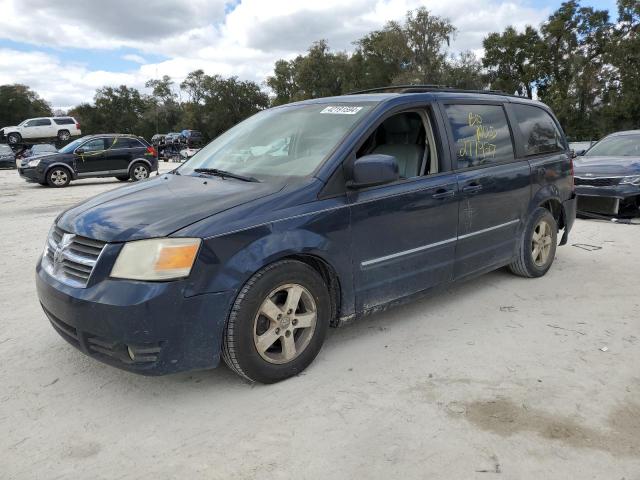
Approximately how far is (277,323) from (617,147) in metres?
8.66

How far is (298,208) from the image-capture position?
300 cm

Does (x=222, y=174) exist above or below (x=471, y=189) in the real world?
above

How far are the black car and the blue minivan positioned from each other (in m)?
12.9

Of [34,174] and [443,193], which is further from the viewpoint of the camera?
[34,174]

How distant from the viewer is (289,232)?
2.92 metres

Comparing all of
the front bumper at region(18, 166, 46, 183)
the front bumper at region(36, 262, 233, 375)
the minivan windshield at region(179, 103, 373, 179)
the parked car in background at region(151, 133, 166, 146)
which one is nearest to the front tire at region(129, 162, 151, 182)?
the front bumper at region(18, 166, 46, 183)

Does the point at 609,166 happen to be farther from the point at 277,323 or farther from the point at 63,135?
the point at 63,135

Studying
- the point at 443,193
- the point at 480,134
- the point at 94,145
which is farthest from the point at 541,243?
the point at 94,145

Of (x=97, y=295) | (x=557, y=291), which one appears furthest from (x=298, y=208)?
(x=557, y=291)

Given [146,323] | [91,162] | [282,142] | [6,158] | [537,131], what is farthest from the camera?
[6,158]

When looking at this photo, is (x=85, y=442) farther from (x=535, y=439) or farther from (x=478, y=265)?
(x=478, y=265)

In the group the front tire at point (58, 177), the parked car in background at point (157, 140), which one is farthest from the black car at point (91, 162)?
the parked car in background at point (157, 140)

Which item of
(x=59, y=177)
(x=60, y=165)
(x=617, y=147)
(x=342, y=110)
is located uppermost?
(x=342, y=110)

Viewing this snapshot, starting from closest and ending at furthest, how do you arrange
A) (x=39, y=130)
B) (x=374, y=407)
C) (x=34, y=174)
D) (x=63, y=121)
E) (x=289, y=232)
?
(x=374, y=407) → (x=289, y=232) → (x=34, y=174) → (x=39, y=130) → (x=63, y=121)
